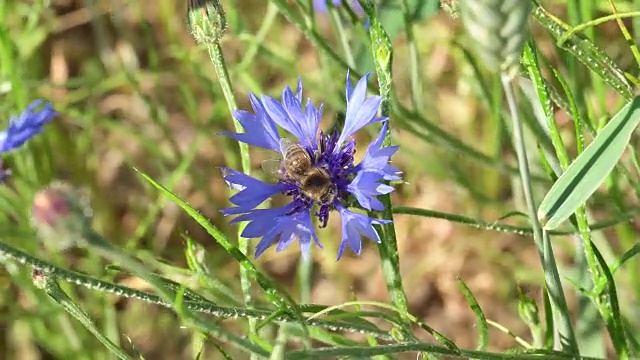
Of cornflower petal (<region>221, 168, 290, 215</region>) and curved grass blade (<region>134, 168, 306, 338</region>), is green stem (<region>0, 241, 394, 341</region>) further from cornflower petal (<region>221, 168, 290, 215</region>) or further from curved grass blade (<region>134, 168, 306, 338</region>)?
cornflower petal (<region>221, 168, 290, 215</region>)

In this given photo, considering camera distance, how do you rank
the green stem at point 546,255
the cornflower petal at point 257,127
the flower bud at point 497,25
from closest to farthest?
A: the flower bud at point 497,25 → the green stem at point 546,255 → the cornflower petal at point 257,127

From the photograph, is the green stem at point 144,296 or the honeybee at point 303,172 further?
the honeybee at point 303,172

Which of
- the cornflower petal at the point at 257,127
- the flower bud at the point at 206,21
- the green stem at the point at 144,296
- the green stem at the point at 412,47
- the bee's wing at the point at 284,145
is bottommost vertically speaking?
the green stem at the point at 144,296

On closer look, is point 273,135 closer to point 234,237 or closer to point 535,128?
point 535,128

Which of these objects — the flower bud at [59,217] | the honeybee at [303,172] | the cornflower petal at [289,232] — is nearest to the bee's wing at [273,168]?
the honeybee at [303,172]

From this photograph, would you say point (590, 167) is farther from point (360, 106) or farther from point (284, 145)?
point (284, 145)

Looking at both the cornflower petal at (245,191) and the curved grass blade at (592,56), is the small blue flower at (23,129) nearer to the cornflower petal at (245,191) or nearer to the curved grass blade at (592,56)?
the cornflower petal at (245,191)
